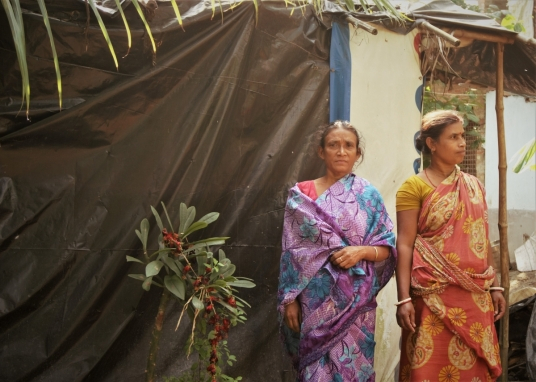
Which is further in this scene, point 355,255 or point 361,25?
point 361,25

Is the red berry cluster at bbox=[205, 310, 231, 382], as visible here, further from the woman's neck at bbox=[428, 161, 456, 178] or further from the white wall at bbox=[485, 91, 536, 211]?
the white wall at bbox=[485, 91, 536, 211]

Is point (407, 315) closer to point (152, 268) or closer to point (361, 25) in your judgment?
point (152, 268)

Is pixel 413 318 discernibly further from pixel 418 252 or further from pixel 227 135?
pixel 227 135

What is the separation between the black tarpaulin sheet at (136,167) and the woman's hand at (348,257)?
1015mm

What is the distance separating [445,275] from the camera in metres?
3.34

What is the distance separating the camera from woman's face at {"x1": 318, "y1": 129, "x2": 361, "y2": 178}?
137 inches

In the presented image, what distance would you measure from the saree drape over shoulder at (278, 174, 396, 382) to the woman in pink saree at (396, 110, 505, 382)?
16cm

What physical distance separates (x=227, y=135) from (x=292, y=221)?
38.8 inches

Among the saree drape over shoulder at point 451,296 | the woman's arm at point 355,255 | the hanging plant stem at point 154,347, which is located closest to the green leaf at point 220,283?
the hanging plant stem at point 154,347

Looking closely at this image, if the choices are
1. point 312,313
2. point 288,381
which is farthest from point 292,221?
point 288,381

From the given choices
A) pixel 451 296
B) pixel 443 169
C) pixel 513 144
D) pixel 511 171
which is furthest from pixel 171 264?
pixel 513 144

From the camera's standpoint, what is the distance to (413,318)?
11.0 feet

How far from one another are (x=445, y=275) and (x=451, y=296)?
11 centimetres

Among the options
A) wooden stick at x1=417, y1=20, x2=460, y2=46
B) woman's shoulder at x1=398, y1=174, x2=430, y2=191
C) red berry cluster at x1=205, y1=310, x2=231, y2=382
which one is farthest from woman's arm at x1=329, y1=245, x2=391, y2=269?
wooden stick at x1=417, y1=20, x2=460, y2=46
